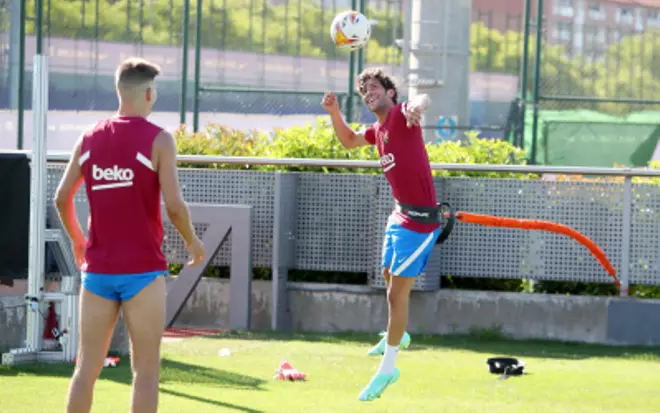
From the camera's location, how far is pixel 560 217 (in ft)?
40.2

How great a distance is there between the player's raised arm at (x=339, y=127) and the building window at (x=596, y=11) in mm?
9099

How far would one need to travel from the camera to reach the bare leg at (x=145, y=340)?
6156mm

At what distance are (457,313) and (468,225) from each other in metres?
0.87

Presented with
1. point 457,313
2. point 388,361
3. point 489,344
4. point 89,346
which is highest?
point 89,346

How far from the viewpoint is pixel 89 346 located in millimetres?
6230

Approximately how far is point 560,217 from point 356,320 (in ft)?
7.29

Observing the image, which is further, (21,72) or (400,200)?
(21,72)

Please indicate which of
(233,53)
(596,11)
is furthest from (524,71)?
(233,53)

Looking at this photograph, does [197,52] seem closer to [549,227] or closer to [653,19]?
[653,19]

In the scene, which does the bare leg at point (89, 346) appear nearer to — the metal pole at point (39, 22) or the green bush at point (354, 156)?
the green bush at point (354, 156)

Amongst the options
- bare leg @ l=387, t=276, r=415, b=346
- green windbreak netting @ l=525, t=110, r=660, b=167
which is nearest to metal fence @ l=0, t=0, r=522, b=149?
green windbreak netting @ l=525, t=110, r=660, b=167

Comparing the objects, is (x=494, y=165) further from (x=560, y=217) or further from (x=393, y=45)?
(x=393, y=45)

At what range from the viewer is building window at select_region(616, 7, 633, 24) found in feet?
57.8

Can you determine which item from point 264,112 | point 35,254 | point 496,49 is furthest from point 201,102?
point 35,254
